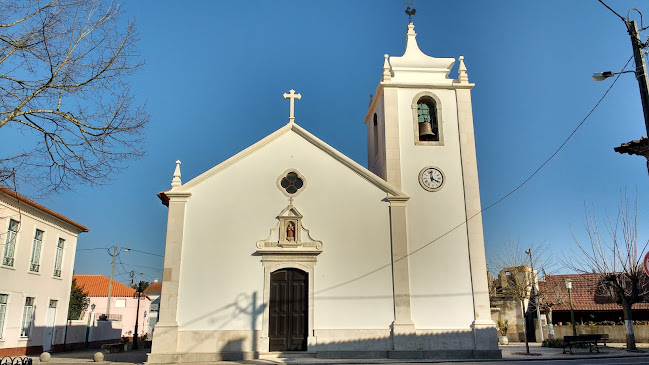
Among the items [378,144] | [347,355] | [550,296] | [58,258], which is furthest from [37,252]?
[550,296]

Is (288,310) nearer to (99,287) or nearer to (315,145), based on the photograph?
(315,145)

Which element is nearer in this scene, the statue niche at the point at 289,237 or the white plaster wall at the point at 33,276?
the statue niche at the point at 289,237

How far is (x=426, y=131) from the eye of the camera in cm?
1814

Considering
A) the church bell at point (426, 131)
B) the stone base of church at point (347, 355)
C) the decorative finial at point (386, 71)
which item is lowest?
the stone base of church at point (347, 355)

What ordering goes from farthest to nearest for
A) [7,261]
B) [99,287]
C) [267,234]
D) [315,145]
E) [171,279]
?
[99,287] → [7,261] → [315,145] → [267,234] → [171,279]

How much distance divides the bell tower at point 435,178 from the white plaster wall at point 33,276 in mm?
13973

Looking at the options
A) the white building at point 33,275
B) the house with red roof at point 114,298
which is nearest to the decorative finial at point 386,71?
the white building at point 33,275

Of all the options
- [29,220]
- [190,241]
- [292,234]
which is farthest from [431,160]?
[29,220]

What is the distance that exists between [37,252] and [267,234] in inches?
457

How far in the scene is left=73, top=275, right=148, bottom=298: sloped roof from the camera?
144ft

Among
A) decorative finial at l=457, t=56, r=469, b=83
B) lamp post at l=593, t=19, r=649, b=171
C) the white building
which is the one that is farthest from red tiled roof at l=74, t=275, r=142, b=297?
lamp post at l=593, t=19, r=649, b=171

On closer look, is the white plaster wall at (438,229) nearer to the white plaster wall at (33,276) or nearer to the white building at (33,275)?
the white building at (33,275)

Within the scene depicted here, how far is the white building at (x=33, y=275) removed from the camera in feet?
62.5

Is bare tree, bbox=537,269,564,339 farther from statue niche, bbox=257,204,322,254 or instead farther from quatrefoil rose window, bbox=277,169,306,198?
quatrefoil rose window, bbox=277,169,306,198
